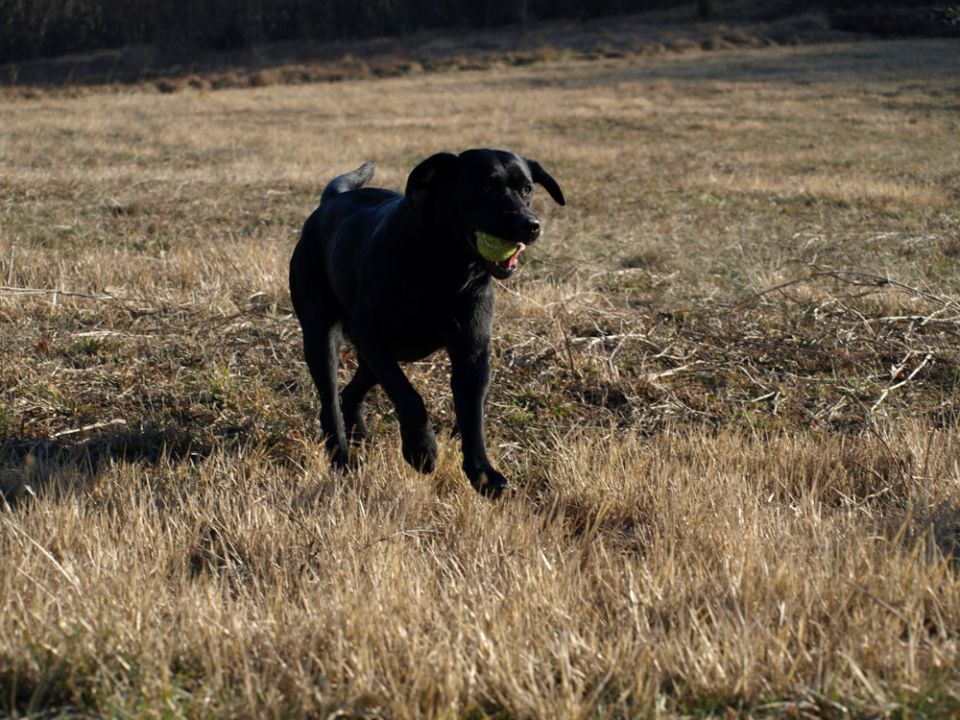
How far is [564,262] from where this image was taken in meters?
8.81

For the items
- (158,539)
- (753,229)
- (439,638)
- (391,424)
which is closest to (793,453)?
(391,424)

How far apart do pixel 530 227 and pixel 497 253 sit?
0.16 metres

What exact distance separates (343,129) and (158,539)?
19.9 m

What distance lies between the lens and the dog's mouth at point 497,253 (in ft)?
13.1

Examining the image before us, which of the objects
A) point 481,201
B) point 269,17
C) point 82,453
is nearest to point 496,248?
point 481,201

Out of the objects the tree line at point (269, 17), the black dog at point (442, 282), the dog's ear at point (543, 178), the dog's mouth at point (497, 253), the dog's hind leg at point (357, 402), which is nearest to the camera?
the dog's mouth at point (497, 253)

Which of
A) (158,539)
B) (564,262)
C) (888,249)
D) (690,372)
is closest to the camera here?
(158,539)

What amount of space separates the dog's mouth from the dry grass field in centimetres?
86

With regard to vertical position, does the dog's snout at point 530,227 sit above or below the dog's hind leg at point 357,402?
above

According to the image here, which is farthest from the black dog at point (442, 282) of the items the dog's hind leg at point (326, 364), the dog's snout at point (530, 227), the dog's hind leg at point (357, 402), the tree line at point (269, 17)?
the tree line at point (269, 17)

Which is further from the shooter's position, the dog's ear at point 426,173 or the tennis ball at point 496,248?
the dog's ear at point 426,173

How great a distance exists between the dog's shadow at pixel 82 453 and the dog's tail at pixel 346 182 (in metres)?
1.52

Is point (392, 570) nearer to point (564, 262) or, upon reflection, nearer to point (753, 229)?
point (564, 262)

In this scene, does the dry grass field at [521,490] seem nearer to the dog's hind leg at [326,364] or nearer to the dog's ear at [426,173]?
the dog's hind leg at [326,364]
